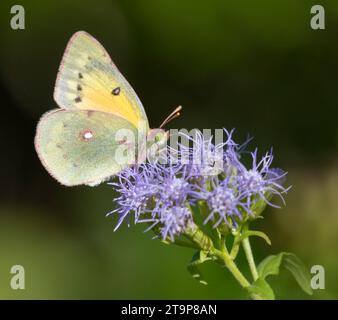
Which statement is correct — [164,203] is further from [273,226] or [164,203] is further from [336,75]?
[336,75]

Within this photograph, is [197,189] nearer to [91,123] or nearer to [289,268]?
[289,268]

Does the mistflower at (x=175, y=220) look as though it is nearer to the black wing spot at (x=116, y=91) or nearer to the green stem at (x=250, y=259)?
the green stem at (x=250, y=259)

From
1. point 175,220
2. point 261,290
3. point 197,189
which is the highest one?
point 197,189

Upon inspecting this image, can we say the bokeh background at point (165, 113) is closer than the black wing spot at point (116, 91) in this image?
No

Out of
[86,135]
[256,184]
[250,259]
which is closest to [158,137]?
[86,135]

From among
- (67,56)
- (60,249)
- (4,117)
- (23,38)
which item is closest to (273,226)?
(60,249)

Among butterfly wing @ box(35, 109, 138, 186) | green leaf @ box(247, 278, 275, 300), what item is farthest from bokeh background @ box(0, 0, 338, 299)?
green leaf @ box(247, 278, 275, 300)

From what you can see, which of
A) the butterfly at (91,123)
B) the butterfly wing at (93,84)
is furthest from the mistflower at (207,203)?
the butterfly wing at (93,84)

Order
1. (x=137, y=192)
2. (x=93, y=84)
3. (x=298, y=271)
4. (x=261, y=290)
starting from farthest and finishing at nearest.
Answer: (x=93, y=84), (x=137, y=192), (x=298, y=271), (x=261, y=290)
